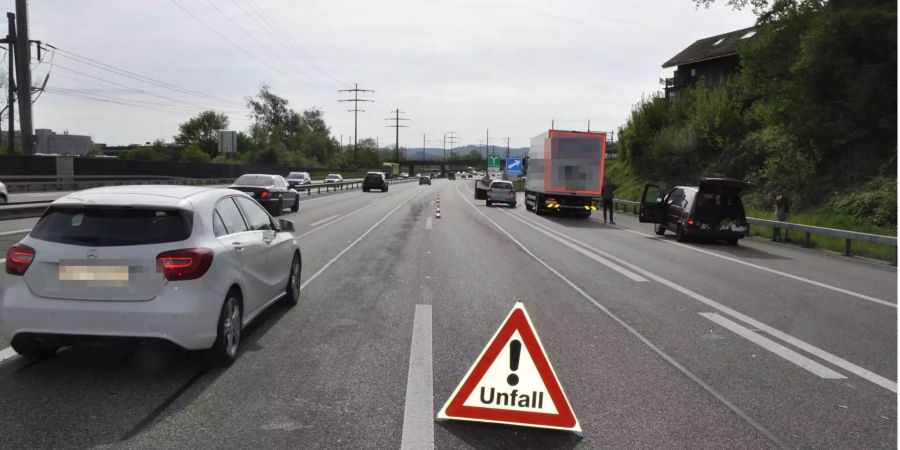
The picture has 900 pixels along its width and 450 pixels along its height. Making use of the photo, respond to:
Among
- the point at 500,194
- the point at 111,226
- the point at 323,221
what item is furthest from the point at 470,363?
the point at 500,194

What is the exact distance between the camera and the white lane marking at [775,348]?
19.4 feet

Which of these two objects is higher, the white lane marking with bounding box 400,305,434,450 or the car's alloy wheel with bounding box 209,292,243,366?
the car's alloy wheel with bounding box 209,292,243,366

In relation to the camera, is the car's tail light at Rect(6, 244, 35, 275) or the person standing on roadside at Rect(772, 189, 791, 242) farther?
the person standing on roadside at Rect(772, 189, 791, 242)

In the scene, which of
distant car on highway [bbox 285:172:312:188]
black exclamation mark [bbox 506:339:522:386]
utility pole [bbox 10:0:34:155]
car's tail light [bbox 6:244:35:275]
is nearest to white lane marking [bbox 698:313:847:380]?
black exclamation mark [bbox 506:339:522:386]

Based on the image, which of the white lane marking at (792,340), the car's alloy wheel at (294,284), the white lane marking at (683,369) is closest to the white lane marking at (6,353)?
the car's alloy wheel at (294,284)

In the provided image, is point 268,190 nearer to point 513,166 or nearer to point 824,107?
point 824,107

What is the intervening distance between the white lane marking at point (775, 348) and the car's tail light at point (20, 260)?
6.27 metres

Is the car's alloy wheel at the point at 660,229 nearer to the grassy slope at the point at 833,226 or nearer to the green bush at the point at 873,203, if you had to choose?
the grassy slope at the point at 833,226

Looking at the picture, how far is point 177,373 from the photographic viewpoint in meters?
5.53

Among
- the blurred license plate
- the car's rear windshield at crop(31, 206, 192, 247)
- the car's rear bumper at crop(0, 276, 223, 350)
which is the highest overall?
the car's rear windshield at crop(31, 206, 192, 247)

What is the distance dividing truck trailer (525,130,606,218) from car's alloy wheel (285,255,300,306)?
2234 cm

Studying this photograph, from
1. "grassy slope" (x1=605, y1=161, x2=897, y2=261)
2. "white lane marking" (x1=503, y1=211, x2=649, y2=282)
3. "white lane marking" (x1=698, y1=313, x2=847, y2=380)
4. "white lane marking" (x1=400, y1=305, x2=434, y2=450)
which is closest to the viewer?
"white lane marking" (x1=400, y1=305, x2=434, y2=450)

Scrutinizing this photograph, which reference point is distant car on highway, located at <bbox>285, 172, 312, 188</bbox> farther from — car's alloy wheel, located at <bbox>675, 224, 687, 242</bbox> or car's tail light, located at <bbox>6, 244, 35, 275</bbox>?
car's tail light, located at <bbox>6, 244, 35, 275</bbox>

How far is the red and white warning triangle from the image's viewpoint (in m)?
4.39
